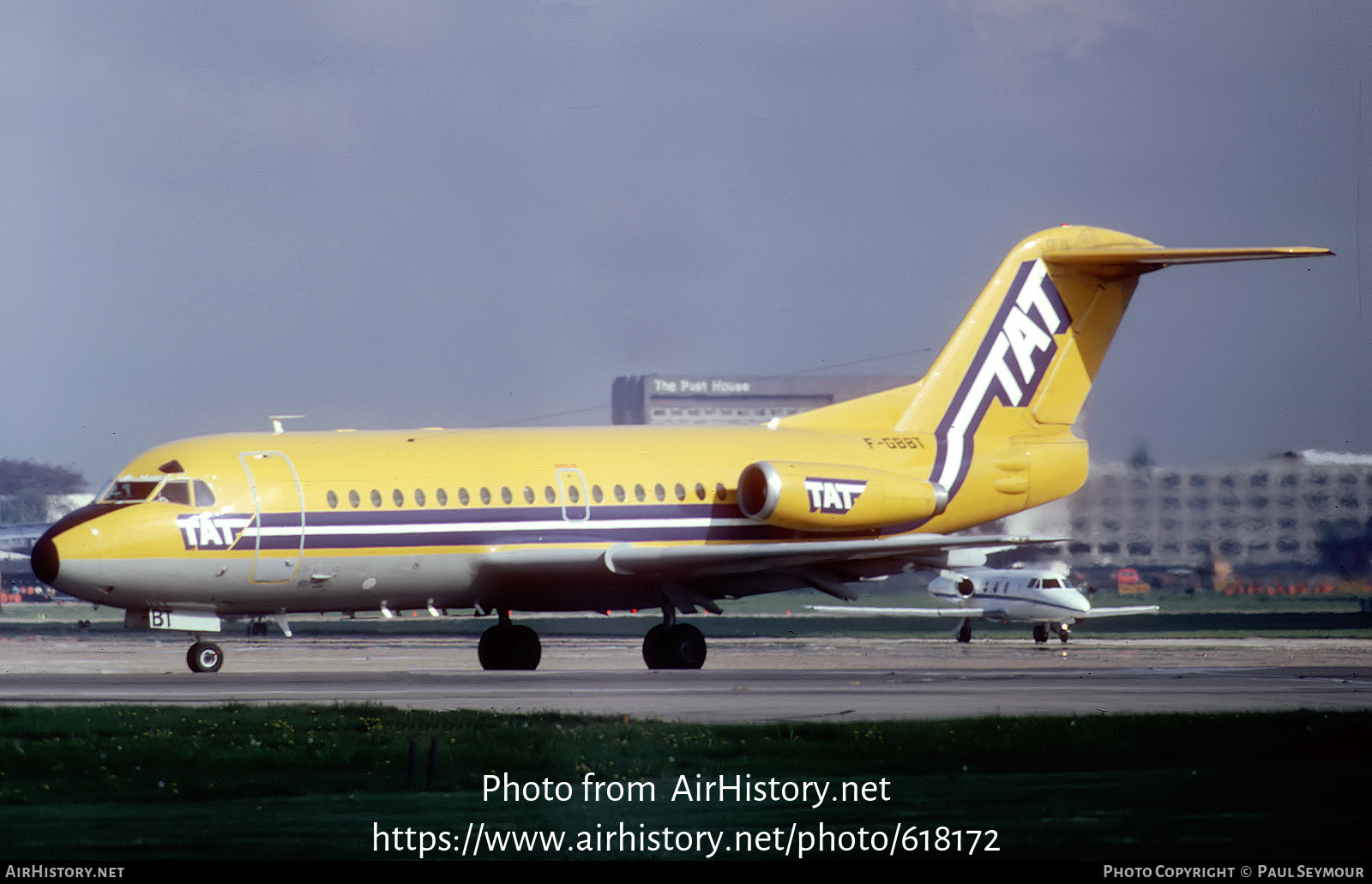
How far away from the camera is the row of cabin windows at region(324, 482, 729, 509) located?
33.2m

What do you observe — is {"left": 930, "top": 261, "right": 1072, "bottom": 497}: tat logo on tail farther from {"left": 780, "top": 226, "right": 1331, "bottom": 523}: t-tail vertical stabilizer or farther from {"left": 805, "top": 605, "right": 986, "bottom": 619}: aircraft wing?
{"left": 805, "top": 605, "right": 986, "bottom": 619}: aircraft wing

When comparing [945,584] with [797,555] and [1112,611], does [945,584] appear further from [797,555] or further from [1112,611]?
[797,555]

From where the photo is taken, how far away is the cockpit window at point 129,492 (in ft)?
106

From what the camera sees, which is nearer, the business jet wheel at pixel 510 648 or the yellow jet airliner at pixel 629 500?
the yellow jet airliner at pixel 629 500

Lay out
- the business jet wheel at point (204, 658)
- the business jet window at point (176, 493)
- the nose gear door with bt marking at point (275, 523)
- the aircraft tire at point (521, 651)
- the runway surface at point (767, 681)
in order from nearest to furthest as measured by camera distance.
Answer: the runway surface at point (767, 681) < the business jet window at point (176, 493) < the nose gear door with bt marking at point (275, 523) < the business jet wheel at point (204, 658) < the aircraft tire at point (521, 651)

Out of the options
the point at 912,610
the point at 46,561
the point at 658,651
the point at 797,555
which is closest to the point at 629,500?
the point at 658,651

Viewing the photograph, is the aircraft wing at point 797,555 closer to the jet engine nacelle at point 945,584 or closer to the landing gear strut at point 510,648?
the landing gear strut at point 510,648

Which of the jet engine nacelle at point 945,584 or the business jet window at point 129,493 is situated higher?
the business jet window at point 129,493

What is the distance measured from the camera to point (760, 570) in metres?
34.8

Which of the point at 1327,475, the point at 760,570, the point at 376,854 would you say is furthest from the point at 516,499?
the point at 376,854

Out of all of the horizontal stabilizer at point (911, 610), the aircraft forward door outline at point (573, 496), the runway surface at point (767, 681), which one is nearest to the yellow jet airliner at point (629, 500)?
the aircraft forward door outline at point (573, 496)

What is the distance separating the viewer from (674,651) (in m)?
35.7

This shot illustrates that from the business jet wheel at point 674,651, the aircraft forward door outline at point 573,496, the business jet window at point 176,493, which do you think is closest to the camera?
the business jet window at point 176,493

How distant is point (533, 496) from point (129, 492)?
7117mm
